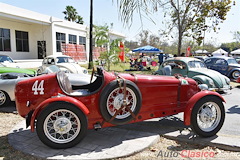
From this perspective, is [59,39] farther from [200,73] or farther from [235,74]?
[200,73]

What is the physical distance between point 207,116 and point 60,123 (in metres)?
2.64

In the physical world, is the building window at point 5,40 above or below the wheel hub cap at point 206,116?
above

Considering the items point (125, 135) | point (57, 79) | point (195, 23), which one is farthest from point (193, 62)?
point (195, 23)

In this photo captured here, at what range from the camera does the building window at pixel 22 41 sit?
2123 centimetres

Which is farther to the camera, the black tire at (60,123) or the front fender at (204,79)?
the front fender at (204,79)

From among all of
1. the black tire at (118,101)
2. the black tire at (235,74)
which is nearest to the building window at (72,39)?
the black tire at (235,74)

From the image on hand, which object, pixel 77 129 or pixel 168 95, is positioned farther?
pixel 168 95

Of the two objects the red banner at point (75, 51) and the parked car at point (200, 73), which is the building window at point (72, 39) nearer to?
the red banner at point (75, 51)

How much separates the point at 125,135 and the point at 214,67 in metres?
11.7

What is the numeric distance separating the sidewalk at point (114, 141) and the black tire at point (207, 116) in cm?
15

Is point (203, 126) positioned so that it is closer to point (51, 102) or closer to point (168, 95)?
point (168, 95)

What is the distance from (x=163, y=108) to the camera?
3850mm

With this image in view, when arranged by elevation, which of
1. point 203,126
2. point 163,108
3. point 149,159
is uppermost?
point 163,108

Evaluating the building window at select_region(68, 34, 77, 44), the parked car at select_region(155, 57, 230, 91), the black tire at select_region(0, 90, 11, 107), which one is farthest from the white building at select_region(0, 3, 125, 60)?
the black tire at select_region(0, 90, 11, 107)
